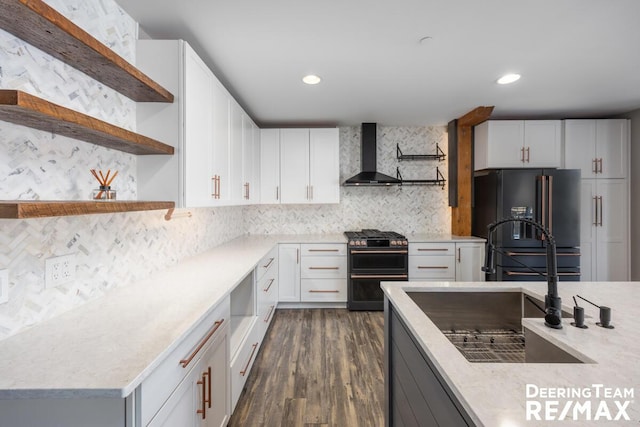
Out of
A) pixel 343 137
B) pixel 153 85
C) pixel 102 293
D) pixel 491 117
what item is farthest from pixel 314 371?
pixel 491 117

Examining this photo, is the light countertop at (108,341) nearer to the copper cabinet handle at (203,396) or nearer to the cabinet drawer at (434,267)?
the copper cabinet handle at (203,396)

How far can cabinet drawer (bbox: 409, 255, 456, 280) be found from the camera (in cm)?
365

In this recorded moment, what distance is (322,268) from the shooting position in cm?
371

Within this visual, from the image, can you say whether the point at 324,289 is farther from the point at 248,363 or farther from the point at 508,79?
the point at 508,79

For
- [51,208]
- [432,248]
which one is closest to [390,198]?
[432,248]

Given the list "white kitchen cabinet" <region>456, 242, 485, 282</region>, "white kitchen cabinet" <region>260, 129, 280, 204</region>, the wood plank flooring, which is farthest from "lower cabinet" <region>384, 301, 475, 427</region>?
"white kitchen cabinet" <region>260, 129, 280, 204</region>

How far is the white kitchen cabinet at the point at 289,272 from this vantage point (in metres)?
3.70

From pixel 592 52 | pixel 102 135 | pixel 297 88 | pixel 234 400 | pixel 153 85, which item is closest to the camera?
pixel 102 135

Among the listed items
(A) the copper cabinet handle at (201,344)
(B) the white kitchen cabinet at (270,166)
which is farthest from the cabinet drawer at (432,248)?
(A) the copper cabinet handle at (201,344)

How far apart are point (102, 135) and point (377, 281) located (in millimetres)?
3082

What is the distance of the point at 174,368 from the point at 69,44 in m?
1.24

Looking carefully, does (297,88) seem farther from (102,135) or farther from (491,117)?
(491,117)

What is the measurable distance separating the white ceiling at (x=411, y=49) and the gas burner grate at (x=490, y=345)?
1.71m

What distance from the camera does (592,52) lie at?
85.4 inches
